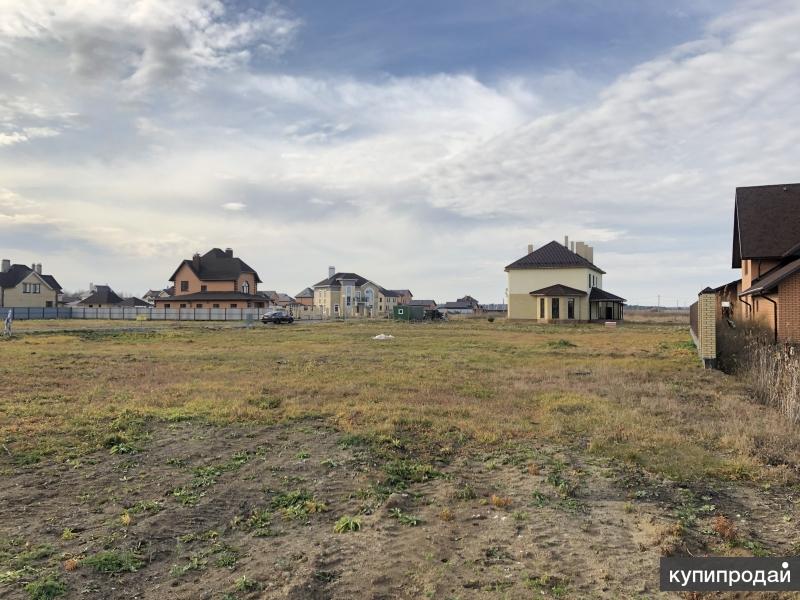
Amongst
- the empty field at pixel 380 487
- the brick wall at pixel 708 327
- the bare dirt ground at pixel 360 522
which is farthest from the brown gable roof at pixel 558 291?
the bare dirt ground at pixel 360 522

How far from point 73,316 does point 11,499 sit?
64.6 m

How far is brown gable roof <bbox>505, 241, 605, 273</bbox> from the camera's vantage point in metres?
51.8

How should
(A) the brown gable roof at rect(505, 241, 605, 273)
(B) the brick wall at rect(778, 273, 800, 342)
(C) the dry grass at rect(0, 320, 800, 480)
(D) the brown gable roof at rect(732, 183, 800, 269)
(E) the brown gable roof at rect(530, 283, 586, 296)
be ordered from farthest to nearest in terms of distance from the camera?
(A) the brown gable roof at rect(505, 241, 605, 273) → (E) the brown gable roof at rect(530, 283, 586, 296) → (D) the brown gable roof at rect(732, 183, 800, 269) → (B) the brick wall at rect(778, 273, 800, 342) → (C) the dry grass at rect(0, 320, 800, 480)

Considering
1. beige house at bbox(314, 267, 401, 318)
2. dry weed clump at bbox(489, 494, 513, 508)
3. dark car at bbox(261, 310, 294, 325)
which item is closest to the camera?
dry weed clump at bbox(489, 494, 513, 508)

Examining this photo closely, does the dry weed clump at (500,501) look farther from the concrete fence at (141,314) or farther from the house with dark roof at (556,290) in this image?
the concrete fence at (141,314)

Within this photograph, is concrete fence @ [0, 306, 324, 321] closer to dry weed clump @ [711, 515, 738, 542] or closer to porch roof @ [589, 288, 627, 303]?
porch roof @ [589, 288, 627, 303]

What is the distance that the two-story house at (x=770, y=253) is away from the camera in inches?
645

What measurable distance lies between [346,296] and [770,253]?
66269mm

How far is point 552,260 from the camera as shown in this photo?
174 ft

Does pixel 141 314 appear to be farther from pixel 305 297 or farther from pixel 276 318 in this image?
pixel 305 297

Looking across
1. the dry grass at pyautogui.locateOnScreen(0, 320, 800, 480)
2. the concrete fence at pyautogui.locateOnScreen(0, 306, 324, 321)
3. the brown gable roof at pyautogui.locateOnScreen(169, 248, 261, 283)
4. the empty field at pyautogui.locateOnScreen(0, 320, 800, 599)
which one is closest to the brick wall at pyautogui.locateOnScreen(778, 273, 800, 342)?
the dry grass at pyautogui.locateOnScreen(0, 320, 800, 480)

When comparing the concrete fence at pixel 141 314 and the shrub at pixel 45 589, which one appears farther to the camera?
the concrete fence at pixel 141 314

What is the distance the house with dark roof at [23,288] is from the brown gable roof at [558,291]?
219 ft

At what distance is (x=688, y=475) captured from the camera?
648 cm
